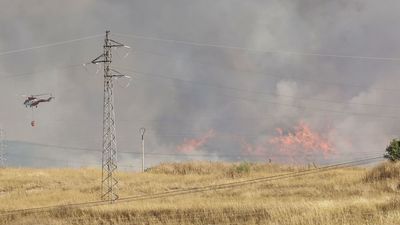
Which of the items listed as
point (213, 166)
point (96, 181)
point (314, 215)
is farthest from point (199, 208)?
point (213, 166)

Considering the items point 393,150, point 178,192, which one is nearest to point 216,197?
point 178,192

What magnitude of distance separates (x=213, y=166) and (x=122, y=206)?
2005 inches

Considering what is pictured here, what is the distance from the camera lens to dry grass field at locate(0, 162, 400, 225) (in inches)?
1654

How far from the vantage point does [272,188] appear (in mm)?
73000

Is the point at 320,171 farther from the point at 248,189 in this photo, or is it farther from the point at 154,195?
the point at 154,195

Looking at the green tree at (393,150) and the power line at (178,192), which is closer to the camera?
the power line at (178,192)

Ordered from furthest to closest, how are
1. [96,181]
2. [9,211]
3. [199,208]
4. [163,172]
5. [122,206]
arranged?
[163,172] → [96,181] → [9,211] → [122,206] → [199,208]

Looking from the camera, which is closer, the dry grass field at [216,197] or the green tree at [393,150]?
the dry grass field at [216,197]

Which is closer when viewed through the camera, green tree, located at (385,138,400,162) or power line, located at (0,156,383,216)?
power line, located at (0,156,383,216)

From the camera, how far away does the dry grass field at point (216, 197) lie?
4200 centimetres

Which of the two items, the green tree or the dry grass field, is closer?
the dry grass field

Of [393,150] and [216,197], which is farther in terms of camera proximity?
[393,150]

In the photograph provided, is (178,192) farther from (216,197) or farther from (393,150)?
(393,150)

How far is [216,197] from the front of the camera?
65.7m
